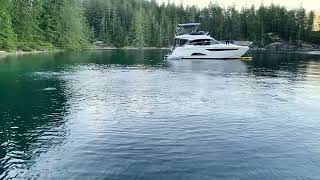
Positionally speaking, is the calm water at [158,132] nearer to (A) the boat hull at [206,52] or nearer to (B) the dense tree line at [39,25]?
(A) the boat hull at [206,52]

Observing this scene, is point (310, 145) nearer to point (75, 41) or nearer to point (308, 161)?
point (308, 161)

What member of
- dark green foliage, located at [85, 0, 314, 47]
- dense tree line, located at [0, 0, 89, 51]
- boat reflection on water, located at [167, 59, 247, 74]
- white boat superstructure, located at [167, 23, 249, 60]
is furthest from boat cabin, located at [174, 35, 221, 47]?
dark green foliage, located at [85, 0, 314, 47]

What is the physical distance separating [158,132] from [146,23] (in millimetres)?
155014

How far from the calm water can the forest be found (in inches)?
3405

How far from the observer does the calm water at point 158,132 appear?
56.8ft

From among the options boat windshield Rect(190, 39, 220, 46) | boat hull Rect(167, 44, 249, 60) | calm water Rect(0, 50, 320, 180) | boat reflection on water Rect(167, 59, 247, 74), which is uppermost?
boat windshield Rect(190, 39, 220, 46)

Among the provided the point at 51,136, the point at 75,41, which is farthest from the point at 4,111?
the point at 75,41

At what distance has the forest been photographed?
124812 mm

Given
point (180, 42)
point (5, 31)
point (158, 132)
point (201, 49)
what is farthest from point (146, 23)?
point (158, 132)

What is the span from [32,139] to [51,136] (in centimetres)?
108

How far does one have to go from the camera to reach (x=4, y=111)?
28.0 meters

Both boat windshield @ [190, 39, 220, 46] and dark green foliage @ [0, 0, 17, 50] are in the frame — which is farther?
dark green foliage @ [0, 0, 17, 50]

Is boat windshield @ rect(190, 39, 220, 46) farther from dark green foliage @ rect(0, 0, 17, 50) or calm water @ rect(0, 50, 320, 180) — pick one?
calm water @ rect(0, 50, 320, 180)

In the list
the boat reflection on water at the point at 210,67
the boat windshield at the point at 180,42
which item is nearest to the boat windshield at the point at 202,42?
the boat windshield at the point at 180,42
